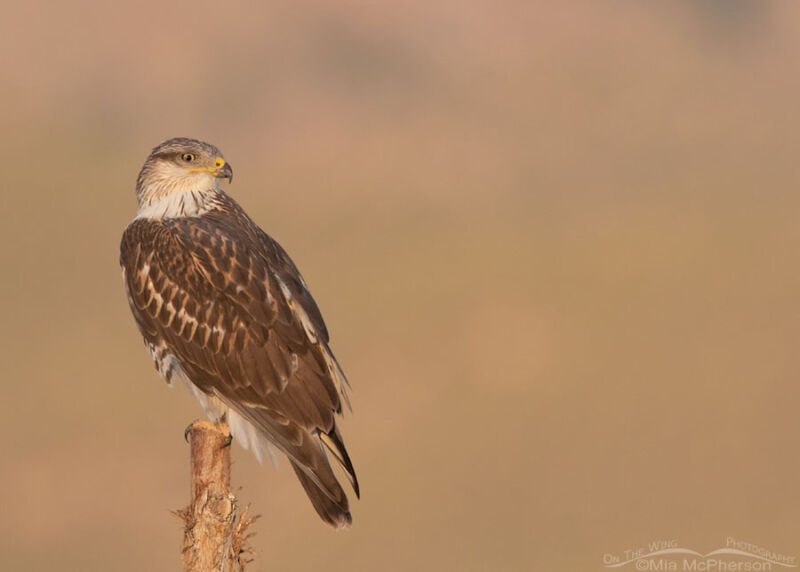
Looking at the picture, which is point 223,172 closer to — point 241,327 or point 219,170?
point 219,170

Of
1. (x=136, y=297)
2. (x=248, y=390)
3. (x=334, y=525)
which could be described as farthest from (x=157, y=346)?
(x=334, y=525)

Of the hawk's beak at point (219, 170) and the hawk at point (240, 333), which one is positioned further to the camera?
the hawk's beak at point (219, 170)

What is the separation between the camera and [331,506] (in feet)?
26.8

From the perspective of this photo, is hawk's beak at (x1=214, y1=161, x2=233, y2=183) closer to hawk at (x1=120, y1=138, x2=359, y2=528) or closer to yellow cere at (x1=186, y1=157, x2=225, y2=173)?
yellow cere at (x1=186, y1=157, x2=225, y2=173)

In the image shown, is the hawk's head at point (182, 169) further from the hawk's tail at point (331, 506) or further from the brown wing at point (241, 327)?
the hawk's tail at point (331, 506)

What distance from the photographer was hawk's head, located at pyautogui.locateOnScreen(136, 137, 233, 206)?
10.2 m

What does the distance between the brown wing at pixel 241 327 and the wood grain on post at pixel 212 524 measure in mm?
659

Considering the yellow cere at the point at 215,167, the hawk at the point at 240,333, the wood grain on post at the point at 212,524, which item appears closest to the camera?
the wood grain on post at the point at 212,524

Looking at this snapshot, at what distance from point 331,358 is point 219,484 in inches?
67.7

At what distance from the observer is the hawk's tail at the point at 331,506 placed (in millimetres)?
8117

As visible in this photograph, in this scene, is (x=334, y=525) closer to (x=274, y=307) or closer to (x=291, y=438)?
(x=291, y=438)

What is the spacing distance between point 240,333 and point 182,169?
2.21m

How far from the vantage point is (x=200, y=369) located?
9.14 m

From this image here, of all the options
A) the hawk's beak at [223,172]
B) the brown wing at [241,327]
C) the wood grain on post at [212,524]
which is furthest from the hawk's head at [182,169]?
the wood grain on post at [212,524]
